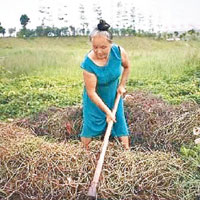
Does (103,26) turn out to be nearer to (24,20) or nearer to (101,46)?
(101,46)

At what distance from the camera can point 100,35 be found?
312 centimetres

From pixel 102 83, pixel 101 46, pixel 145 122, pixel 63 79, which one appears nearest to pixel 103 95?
pixel 102 83

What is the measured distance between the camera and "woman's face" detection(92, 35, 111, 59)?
3.13 metres

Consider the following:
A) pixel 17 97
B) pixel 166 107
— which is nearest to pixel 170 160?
pixel 166 107

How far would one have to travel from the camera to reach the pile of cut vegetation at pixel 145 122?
4141mm

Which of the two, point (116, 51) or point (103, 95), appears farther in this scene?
point (103, 95)

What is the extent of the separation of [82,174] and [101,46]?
90 centimetres

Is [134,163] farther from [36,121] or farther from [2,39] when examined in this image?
[2,39]

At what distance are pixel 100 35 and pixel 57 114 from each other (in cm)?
204

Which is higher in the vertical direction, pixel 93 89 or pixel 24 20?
pixel 93 89

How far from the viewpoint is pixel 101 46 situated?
3.18 metres

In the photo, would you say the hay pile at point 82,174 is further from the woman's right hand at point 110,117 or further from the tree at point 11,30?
the tree at point 11,30

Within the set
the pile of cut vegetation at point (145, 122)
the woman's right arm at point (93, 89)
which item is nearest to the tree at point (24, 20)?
the pile of cut vegetation at point (145, 122)

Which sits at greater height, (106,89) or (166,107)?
(106,89)
